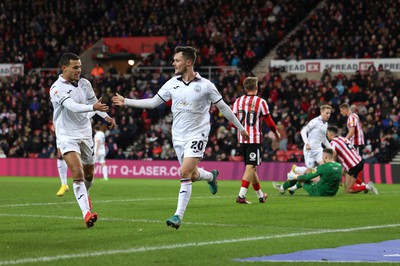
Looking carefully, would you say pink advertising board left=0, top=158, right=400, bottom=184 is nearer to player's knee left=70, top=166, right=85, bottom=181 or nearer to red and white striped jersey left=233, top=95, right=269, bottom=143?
red and white striped jersey left=233, top=95, right=269, bottom=143

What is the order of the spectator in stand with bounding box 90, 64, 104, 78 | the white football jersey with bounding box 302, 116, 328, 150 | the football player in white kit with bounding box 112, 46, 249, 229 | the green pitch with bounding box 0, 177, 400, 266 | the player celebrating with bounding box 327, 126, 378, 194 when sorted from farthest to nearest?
the spectator in stand with bounding box 90, 64, 104, 78 → the white football jersey with bounding box 302, 116, 328, 150 → the player celebrating with bounding box 327, 126, 378, 194 → the football player in white kit with bounding box 112, 46, 249, 229 → the green pitch with bounding box 0, 177, 400, 266

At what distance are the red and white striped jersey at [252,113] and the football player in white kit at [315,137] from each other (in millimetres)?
4519

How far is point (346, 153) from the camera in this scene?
20.8 meters

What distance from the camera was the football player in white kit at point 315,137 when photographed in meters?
21.9

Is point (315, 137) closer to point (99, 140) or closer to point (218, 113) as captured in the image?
point (99, 140)

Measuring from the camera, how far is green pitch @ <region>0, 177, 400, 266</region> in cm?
875

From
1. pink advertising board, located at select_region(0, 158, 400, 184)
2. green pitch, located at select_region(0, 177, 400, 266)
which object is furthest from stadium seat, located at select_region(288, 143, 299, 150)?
green pitch, located at select_region(0, 177, 400, 266)

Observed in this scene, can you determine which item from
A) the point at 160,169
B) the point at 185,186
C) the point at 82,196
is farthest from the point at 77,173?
the point at 160,169

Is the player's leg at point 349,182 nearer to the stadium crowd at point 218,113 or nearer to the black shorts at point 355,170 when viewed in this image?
the black shorts at point 355,170

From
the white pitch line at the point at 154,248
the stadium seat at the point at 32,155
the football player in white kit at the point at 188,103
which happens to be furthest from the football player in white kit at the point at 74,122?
the stadium seat at the point at 32,155

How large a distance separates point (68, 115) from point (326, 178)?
810 centimetres

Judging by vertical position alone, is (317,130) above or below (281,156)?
above

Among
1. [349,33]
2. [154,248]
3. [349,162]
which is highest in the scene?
[349,33]

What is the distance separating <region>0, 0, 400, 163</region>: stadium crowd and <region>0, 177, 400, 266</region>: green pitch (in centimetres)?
1600
